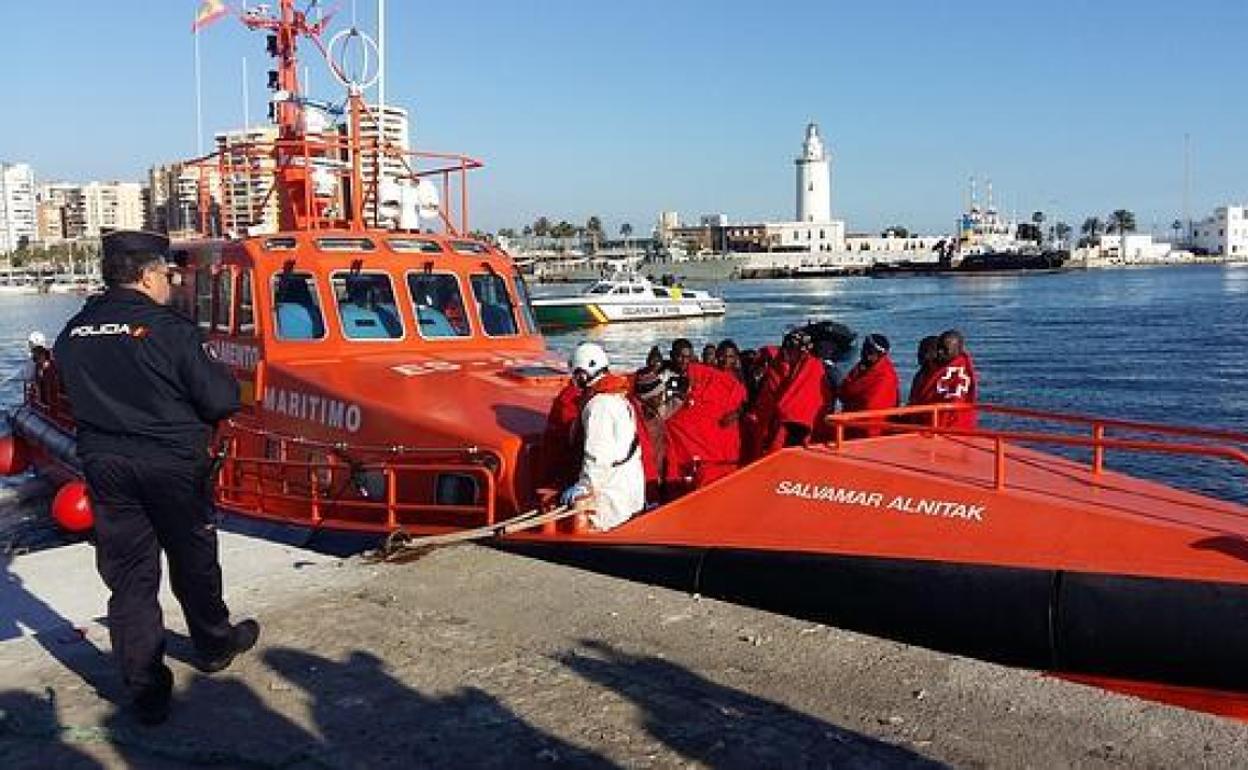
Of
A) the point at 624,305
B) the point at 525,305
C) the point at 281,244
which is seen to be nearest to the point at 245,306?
the point at 281,244

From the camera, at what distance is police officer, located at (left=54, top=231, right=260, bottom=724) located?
11.4 feet

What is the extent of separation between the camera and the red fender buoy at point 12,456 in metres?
12.5

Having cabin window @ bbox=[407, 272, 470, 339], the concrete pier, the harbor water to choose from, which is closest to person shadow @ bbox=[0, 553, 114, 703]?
the concrete pier

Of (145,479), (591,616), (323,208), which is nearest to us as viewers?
(145,479)

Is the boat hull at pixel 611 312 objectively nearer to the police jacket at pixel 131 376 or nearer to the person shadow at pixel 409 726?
the person shadow at pixel 409 726

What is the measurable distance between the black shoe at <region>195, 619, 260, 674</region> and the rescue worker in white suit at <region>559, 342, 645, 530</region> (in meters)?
1.90

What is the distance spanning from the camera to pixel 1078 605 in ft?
14.6

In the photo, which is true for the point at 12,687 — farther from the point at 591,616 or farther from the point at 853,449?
the point at 853,449

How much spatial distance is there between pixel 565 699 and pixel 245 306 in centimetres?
532

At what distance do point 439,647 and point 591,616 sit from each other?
2.21 ft

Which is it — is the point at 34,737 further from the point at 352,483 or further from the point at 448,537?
the point at 352,483

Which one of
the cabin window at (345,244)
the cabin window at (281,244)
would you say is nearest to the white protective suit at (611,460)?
the cabin window at (345,244)

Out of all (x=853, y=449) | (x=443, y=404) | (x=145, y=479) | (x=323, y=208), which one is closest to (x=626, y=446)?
(x=853, y=449)

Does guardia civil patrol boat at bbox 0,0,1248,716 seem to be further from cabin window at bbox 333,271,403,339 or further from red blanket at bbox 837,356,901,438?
red blanket at bbox 837,356,901,438
